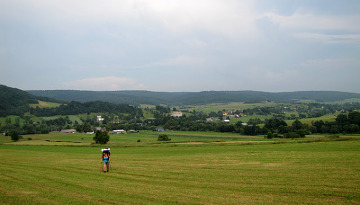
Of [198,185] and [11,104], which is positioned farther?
[11,104]

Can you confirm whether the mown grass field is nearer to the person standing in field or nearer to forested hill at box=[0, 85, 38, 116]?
the person standing in field

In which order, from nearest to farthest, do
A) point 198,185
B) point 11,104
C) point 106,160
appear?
point 198,185 → point 106,160 → point 11,104

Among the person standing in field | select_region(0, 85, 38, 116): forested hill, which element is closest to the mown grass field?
the person standing in field

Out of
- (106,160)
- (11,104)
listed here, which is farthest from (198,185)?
(11,104)

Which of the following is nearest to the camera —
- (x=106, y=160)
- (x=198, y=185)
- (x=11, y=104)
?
(x=198, y=185)

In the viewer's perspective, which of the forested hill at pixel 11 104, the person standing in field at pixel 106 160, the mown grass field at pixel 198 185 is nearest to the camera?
the mown grass field at pixel 198 185

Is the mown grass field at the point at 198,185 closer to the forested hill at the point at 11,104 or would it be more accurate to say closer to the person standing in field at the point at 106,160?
the person standing in field at the point at 106,160

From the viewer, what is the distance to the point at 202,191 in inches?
517

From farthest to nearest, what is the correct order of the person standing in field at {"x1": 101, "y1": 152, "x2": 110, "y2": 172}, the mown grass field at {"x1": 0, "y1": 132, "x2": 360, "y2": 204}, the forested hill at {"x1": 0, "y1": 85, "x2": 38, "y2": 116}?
the forested hill at {"x1": 0, "y1": 85, "x2": 38, "y2": 116} → the person standing in field at {"x1": 101, "y1": 152, "x2": 110, "y2": 172} → the mown grass field at {"x1": 0, "y1": 132, "x2": 360, "y2": 204}

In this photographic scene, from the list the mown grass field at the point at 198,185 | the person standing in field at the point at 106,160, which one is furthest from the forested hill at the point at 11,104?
the mown grass field at the point at 198,185

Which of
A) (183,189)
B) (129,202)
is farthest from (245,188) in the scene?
(129,202)

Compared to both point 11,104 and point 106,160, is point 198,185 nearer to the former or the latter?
point 106,160

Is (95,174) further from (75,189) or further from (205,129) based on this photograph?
(205,129)

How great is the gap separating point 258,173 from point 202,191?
5447 millimetres
